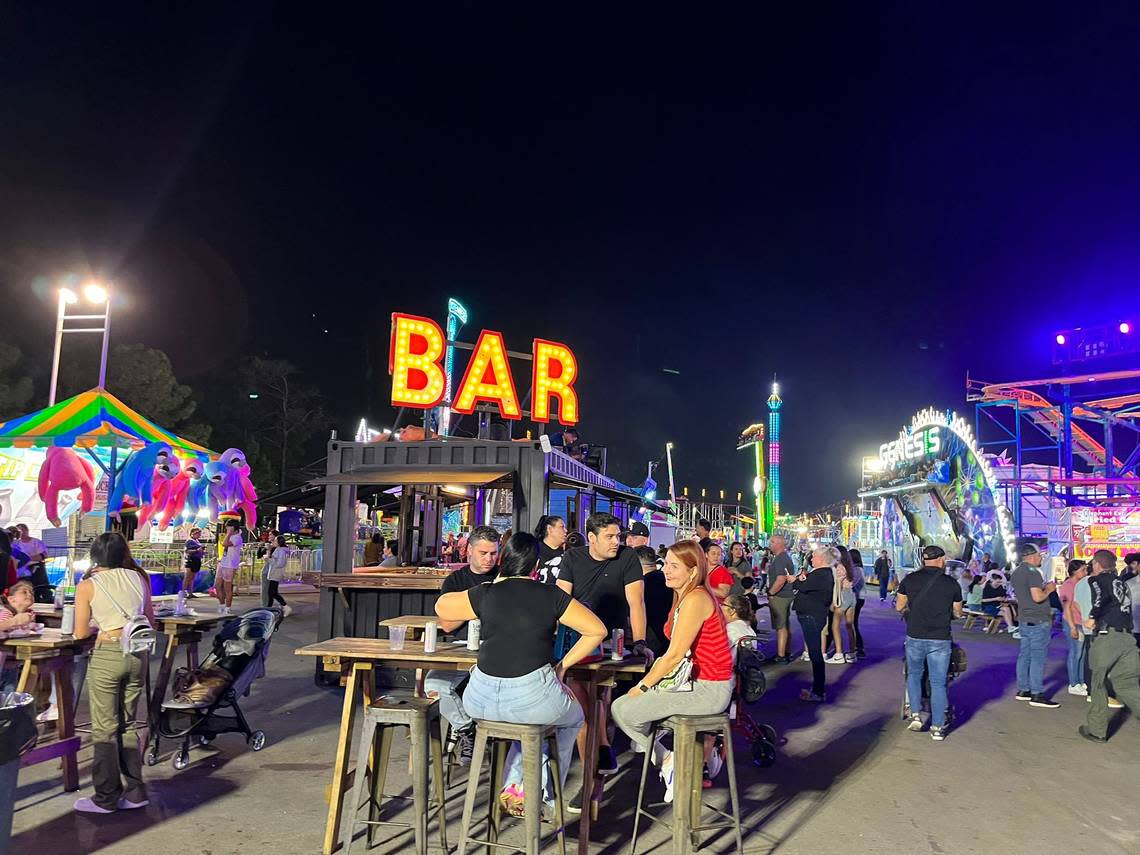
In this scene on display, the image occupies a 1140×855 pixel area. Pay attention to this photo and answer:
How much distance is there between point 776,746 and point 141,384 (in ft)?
105

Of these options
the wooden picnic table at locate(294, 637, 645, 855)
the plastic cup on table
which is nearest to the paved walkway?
the wooden picnic table at locate(294, 637, 645, 855)

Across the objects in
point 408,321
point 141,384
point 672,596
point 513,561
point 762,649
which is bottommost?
point 762,649

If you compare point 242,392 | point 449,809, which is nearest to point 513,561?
point 449,809

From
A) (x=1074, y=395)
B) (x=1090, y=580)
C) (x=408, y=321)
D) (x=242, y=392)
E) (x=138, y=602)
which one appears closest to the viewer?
(x=138, y=602)

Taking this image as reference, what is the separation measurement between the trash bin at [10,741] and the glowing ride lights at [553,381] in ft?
37.6

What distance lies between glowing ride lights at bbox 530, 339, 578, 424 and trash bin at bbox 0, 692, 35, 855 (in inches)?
451

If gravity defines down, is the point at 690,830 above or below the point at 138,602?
below

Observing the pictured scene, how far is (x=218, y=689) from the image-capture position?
632 cm

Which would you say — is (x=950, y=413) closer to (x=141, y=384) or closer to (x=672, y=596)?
(x=672, y=596)

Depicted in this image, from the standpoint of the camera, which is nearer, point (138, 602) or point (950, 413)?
point (138, 602)

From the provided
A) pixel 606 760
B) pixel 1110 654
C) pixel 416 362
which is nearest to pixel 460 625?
pixel 606 760

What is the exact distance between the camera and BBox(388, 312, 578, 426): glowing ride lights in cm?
1330

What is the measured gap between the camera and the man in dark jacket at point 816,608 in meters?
9.25

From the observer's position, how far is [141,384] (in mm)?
32312
